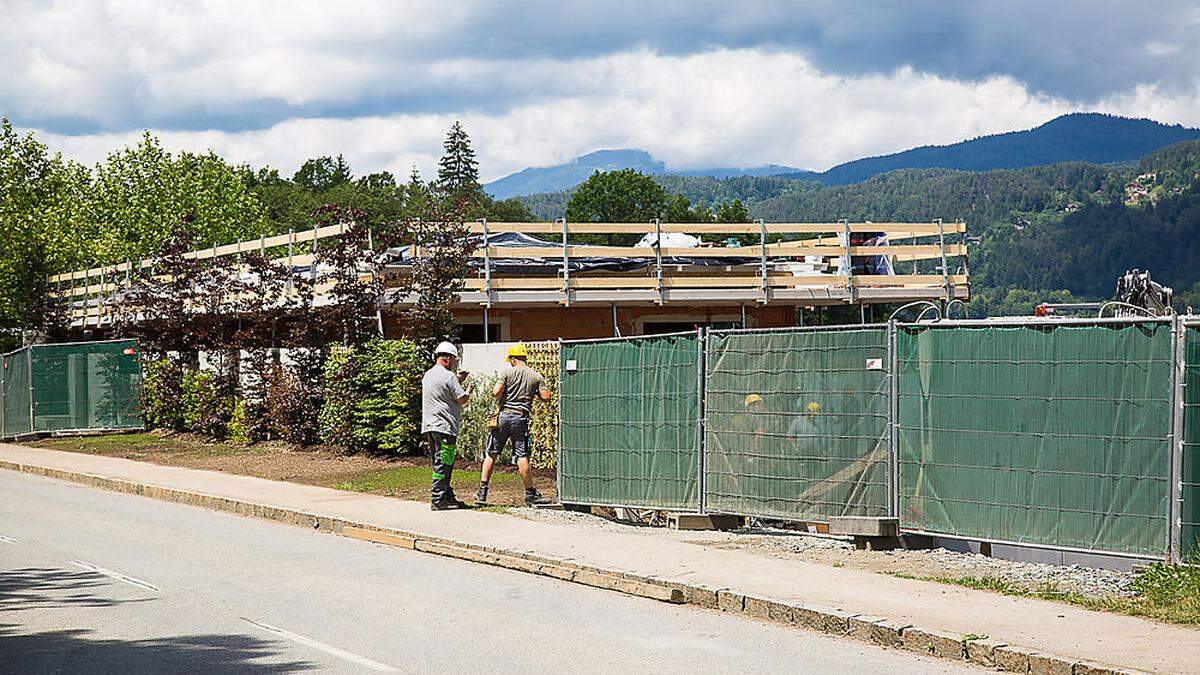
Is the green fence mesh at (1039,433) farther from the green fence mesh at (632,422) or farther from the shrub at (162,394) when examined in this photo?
the shrub at (162,394)

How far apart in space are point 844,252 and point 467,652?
74.1 ft

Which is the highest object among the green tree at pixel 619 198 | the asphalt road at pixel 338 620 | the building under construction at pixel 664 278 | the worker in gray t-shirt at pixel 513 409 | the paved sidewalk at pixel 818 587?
the green tree at pixel 619 198

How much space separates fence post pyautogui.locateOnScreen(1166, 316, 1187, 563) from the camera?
34.0 feet

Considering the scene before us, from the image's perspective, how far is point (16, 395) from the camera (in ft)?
115

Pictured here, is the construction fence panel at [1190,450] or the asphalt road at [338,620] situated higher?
the construction fence panel at [1190,450]

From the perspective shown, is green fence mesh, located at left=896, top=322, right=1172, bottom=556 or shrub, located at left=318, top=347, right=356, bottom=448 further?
shrub, located at left=318, top=347, right=356, bottom=448

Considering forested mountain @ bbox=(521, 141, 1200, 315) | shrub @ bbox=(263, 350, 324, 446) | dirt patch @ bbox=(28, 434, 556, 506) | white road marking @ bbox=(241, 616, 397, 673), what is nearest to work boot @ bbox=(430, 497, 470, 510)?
dirt patch @ bbox=(28, 434, 556, 506)

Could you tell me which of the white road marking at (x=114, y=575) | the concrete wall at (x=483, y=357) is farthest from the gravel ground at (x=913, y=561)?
the concrete wall at (x=483, y=357)

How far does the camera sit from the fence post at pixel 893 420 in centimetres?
1266

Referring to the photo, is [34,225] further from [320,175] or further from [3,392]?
[320,175]

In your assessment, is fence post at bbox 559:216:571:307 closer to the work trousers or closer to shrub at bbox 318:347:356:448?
shrub at bbox 318:347:356:448

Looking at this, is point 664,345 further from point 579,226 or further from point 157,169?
point 157,169

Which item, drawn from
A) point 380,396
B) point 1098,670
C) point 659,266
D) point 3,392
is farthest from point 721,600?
point 3,392

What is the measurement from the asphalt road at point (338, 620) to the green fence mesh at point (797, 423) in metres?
Result: 2.74
